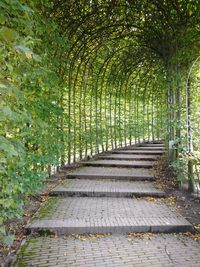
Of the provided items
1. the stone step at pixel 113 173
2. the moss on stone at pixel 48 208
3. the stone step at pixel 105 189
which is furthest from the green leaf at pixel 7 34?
the stone step at pixel 113 173

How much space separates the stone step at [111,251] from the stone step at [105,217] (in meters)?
0.15

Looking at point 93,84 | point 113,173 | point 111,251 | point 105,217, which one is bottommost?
point 111,251

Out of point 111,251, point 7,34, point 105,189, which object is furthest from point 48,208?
point 7,34

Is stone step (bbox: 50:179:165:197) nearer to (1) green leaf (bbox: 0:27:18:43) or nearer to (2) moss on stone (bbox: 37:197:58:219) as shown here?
(2) moss on stone (bbox: 37:197:58:219)

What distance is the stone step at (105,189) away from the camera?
6.17 m

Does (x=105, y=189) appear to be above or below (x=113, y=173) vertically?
below

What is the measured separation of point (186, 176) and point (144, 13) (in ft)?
16.7

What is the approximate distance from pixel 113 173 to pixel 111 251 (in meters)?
4.46

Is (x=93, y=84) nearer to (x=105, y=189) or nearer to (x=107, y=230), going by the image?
(x=105, y=189)

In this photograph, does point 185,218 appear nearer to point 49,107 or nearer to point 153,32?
point 49,107

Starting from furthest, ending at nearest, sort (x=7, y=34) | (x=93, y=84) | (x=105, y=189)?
(x=93, y=84) < (x=105, y=189) < (x=7, y=34)

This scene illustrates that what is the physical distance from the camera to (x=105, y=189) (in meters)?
6.42

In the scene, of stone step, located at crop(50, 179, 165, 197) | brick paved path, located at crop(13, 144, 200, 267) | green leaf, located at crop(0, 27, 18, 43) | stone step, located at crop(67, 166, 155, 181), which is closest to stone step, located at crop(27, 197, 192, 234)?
brick paved path, located at crop(13, 144, 200, 267)

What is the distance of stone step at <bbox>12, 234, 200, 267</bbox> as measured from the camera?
10.9 ft
